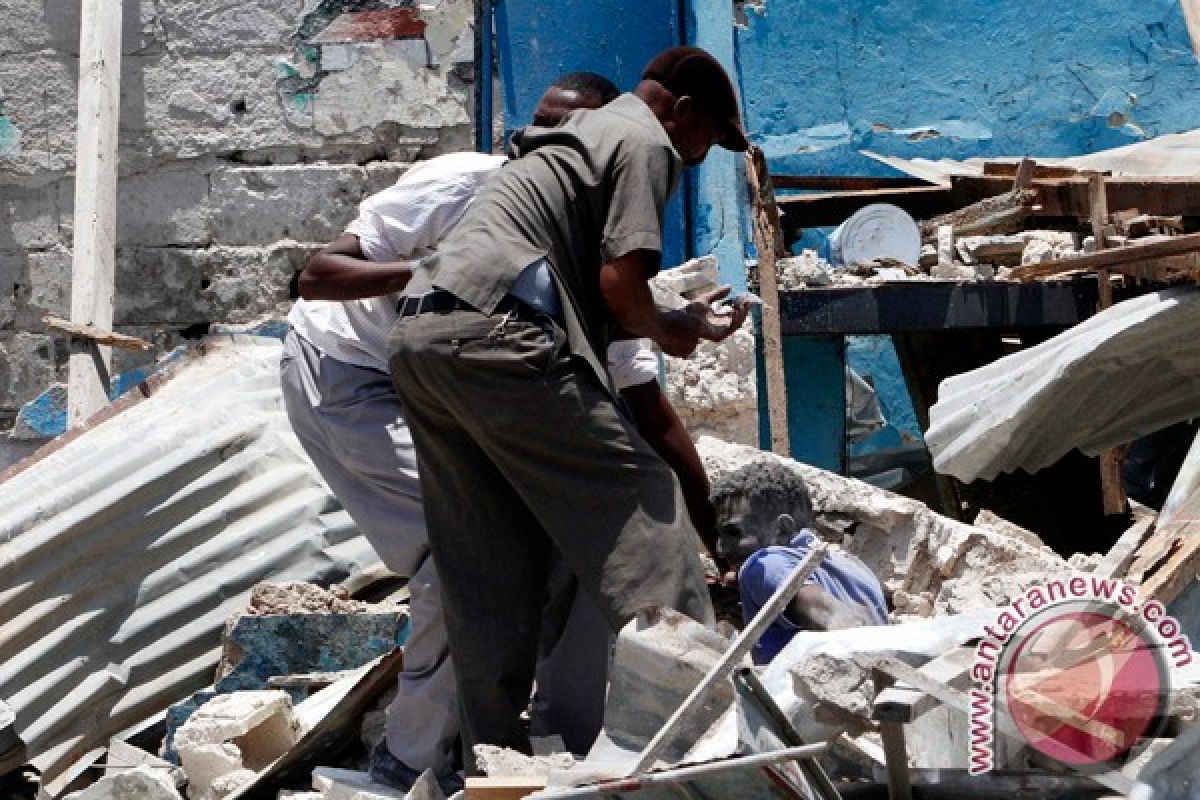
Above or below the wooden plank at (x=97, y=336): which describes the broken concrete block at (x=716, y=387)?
below

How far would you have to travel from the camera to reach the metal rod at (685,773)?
304 centimetres

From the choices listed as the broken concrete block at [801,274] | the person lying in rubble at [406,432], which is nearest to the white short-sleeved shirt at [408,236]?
the person lying in rubble at [406,432]

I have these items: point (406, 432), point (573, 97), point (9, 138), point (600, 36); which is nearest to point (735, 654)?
point (406, 432)

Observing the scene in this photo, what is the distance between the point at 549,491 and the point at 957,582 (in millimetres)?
1821

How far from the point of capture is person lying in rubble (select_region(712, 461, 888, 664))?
168 inches

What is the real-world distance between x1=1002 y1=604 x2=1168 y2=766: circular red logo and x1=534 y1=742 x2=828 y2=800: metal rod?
18.1 inches

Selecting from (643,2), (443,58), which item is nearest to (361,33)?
(443,58)

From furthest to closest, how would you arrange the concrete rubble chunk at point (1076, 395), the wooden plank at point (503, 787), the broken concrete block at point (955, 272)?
the broken concrete block at point (955, 272) < the concrete rubble chunk at point (1076, 395) < the wooden plank at point (503, 787)

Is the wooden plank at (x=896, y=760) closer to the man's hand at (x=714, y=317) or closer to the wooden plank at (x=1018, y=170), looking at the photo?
the man's hand at (x=714, y=317)

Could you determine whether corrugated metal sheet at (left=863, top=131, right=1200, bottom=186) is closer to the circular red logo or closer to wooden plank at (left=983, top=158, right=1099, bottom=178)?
wooden plank at (left=983, top=158, right=1099, bottom=178)

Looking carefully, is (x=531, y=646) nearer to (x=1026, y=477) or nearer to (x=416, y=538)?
(x=416, y=538)

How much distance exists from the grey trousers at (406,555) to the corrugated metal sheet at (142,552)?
1378 millimetres

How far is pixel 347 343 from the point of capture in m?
4.57

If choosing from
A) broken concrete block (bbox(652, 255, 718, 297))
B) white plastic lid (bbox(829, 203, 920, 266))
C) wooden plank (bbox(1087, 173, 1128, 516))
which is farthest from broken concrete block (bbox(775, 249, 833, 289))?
broken concrete block (bbox(652, 255, 718, 297))
